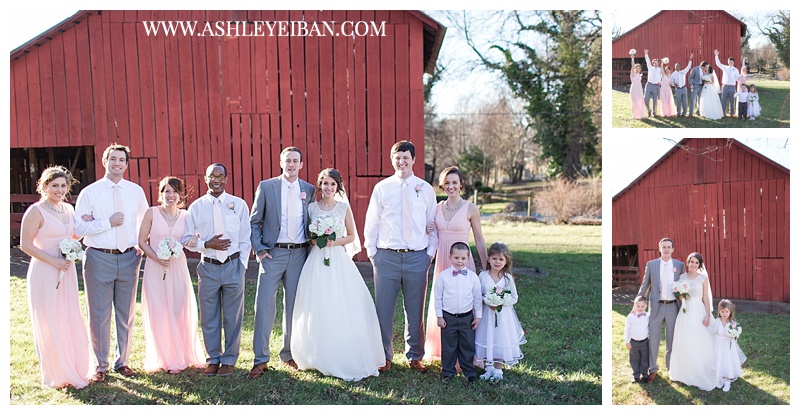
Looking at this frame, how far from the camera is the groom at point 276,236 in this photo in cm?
580

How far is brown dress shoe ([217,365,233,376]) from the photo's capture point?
584 centimetres

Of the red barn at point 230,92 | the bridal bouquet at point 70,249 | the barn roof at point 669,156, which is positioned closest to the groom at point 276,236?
the bridal bouquet at point 70,249

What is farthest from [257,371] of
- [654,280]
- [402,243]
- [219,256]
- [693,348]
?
[693,348]

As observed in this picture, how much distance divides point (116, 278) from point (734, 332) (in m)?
5.09

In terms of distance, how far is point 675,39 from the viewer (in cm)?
575

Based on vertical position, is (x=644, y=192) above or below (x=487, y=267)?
above

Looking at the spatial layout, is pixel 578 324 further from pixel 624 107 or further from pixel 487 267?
pixel 624 107

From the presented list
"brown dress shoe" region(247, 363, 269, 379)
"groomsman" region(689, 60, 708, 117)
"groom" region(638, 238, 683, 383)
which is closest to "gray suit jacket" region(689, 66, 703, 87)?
"groomsman" region(689, 60, 708, 117)

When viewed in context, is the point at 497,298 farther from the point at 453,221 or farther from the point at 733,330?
the point at 733,330

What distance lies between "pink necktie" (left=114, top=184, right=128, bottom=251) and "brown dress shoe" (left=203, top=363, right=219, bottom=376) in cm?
124

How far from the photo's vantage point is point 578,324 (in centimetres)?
819

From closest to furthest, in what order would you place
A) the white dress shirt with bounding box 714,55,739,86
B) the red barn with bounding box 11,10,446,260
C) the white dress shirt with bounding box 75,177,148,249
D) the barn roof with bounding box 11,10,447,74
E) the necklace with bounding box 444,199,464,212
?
the white dress shirt with bounding box 75,177,148,249 → the white dress shirt with bounding box 714,55,739,86 → the necklace with bounding box 444,199,464,212 → the barn roof with bounding box 11,10,447,74 → the red barn with bounding box 11,10,446,260

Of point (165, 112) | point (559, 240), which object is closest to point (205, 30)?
point (165, 112)

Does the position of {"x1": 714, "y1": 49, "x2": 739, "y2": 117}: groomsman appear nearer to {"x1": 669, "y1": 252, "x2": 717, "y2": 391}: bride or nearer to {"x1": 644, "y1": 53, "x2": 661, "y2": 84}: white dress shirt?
{"x1": 644, "y1": 53, "x2": 661, "y2": 84}: white dress shirt
